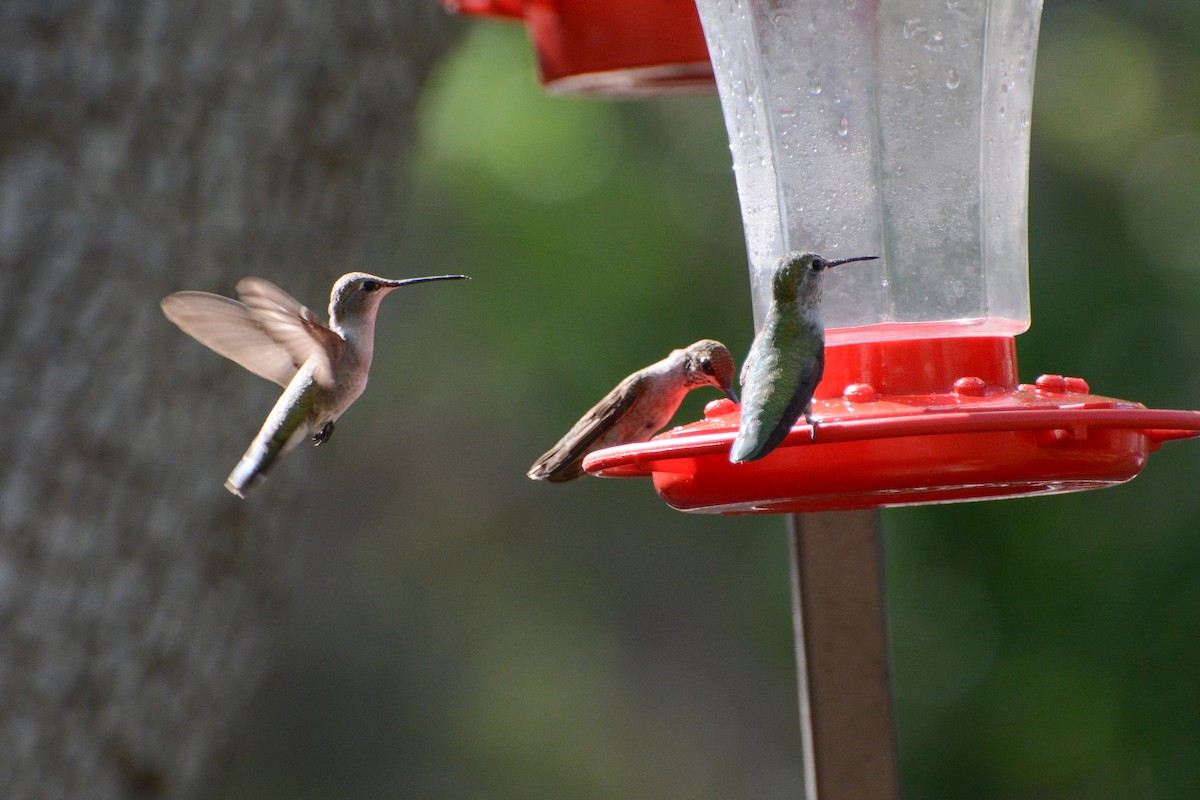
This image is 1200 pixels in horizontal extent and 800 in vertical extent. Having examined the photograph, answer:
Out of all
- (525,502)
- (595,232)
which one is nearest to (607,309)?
(595,232)

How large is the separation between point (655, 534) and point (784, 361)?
456 inches

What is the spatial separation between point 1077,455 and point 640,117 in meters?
10.4

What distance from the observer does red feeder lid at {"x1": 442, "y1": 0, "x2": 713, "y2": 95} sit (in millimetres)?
4008

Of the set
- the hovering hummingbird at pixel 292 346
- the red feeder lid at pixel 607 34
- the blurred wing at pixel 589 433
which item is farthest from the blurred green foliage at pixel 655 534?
the blurred wing at pixel 589 433

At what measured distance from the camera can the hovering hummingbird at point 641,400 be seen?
3.24 meters

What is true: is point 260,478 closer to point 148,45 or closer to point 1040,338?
point 148,45

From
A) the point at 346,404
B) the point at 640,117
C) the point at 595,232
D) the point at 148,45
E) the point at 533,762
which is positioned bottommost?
the point at 533,762

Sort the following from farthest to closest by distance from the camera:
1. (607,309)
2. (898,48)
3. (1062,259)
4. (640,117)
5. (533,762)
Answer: (533,762) < (640,117) < (607,309) < (1062,259) < (898,48)

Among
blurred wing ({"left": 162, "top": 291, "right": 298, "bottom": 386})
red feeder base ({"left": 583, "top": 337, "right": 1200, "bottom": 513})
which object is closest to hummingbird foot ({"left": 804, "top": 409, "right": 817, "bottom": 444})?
red feeder base ({"left": 583, "top": 337, "right": 1200, "bottom": 513})

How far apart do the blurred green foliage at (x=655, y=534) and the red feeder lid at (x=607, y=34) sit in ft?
3.33

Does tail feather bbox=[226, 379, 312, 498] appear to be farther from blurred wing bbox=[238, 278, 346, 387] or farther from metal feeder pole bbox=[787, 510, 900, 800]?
metal feeder pole bbox=[787, 510, 900, 800]

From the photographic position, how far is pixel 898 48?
3.00 m

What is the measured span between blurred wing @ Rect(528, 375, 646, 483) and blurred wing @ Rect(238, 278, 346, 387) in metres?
0.55

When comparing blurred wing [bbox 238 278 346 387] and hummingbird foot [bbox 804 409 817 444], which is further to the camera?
blurred wing [bbox 238 278 346 387]
